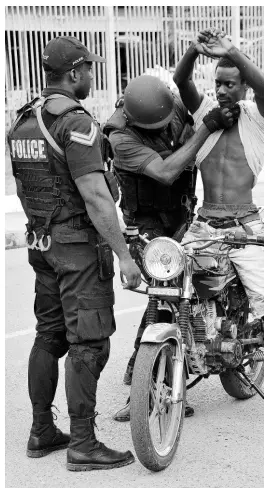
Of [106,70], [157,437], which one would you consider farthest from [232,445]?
[106,70]

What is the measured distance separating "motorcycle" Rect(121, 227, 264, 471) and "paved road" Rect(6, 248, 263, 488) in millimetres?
156

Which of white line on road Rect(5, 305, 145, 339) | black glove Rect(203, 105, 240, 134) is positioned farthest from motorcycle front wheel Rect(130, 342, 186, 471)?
white line on road Rect(5, 305, 145, 339)

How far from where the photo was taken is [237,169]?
4.90m

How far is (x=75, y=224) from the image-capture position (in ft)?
14.2

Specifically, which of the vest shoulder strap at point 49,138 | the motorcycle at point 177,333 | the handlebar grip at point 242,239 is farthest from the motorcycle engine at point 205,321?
the vest shoulder strap at point 49,138

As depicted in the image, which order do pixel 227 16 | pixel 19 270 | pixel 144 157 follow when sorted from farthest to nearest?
pixel 227 16 → pixel 19 270 → pixel 144 157

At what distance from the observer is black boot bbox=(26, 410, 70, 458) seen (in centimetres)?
456

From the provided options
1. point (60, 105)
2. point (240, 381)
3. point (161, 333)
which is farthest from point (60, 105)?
point (240, 381)

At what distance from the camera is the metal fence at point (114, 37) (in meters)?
12.7

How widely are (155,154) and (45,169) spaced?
2.49 feet

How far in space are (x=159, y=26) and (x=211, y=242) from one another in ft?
33.0

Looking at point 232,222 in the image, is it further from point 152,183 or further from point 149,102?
point 149,102

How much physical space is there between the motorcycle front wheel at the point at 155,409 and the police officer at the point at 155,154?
0.71 meters
